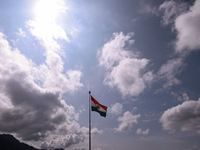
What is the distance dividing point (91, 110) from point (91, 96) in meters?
3.08

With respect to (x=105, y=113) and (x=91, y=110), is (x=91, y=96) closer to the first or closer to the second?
(x=91, y=110)

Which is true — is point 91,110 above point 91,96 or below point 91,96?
below

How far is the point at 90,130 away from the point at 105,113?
562 centimetres

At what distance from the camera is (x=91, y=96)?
29500 millimetres

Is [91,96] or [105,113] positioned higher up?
[91,96]

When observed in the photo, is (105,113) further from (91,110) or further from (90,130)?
(90,130)

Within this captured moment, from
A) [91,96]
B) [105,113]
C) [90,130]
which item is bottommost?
[90,130]

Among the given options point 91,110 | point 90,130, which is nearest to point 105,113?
point 91,110

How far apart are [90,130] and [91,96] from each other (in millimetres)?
7348

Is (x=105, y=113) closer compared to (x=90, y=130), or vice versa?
(x=90, y=130)

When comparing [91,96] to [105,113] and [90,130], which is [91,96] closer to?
[105,113]

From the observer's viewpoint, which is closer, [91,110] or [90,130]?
[90,130]

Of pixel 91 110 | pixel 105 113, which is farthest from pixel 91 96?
pixel 105 113

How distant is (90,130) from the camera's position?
25.0m
